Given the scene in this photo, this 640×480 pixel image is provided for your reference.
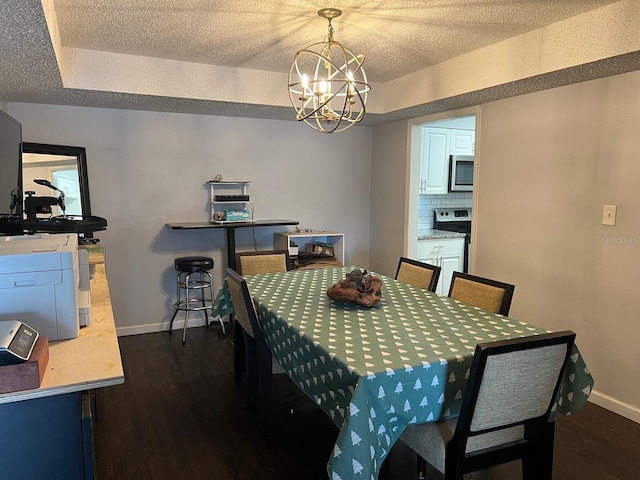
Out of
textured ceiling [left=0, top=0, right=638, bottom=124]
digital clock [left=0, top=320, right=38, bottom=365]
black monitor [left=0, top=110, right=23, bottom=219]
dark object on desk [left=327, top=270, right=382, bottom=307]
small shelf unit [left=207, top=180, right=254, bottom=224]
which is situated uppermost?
textured ceiling [left=0, top=0, right=638, bottom=124]

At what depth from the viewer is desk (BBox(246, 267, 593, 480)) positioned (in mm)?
1535

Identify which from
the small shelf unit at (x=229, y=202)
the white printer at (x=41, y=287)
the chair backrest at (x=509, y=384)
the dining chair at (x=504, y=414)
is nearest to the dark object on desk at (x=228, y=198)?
the small shelf unit at (x=229, y=202)

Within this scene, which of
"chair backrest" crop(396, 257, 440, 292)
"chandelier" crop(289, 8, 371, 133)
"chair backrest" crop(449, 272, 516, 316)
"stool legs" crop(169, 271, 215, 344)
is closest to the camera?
"chandelier" crop(289, 8, 371, 133)

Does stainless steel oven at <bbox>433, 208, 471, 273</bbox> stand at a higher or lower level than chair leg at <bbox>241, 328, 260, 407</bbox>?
higher

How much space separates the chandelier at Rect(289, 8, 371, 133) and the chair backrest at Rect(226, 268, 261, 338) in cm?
94

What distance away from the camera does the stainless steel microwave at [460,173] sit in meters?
4.97

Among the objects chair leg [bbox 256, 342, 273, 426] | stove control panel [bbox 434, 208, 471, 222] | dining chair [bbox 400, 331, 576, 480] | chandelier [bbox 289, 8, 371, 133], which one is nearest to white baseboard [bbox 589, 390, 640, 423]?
dining chair [bbox 400, 331, 576, 480]

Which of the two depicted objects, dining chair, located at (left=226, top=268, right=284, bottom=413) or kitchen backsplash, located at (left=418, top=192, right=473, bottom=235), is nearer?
dining chair, located at (left=226, top=268, right=284, bottom=413)

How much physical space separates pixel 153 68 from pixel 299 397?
98.7 inches

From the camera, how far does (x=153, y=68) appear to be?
3340 mm

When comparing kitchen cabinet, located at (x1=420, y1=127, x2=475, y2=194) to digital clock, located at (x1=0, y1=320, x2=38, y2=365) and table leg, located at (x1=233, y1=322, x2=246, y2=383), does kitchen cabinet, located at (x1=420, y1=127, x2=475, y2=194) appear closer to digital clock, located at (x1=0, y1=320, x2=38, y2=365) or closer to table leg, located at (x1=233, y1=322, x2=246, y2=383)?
table leg, located at (x1=233, y1=322, x2=246, y2=383)

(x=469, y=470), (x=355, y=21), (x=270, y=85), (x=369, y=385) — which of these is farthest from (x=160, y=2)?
(x=469, y=470)

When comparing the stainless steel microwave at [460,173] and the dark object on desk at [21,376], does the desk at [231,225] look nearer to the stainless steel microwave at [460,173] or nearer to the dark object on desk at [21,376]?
the stainless steel microwave at [460,173]

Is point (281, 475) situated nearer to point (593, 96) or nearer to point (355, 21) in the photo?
point (355, 21)
